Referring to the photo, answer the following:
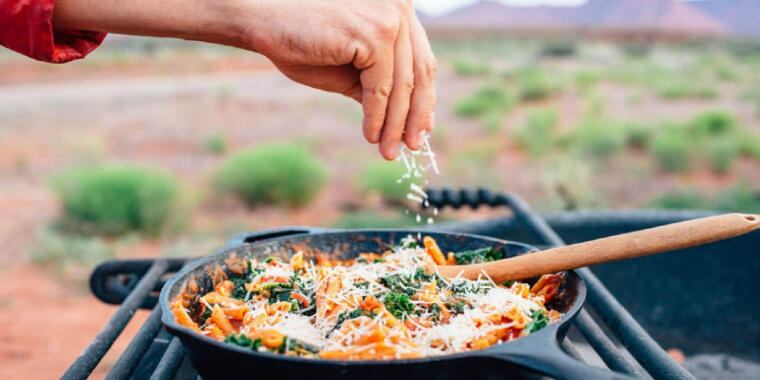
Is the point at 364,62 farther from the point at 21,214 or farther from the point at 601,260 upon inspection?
the point at 21,214

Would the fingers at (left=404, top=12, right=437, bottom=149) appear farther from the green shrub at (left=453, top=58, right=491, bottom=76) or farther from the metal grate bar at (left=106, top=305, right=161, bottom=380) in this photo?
the green shrub at (left=453, top=58, right=491, bottom=76)

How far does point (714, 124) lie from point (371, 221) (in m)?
9.86

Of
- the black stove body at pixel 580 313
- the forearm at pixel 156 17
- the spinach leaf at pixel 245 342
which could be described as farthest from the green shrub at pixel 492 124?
the spinach leaf at pixel 245 342

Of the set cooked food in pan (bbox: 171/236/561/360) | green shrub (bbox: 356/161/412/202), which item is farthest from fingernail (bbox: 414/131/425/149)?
green shrub (bbox: 356/161/412/202)

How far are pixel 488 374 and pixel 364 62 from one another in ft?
2.98

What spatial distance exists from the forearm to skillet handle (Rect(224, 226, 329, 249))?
80 cm

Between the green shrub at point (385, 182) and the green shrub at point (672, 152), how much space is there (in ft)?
16.7

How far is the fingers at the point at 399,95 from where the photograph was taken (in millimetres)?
1831

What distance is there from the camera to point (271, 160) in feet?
32.8

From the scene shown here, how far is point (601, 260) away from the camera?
5.55ft

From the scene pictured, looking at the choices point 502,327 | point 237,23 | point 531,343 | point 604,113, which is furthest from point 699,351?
point 604,113

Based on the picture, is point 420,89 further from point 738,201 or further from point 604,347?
point 738,201

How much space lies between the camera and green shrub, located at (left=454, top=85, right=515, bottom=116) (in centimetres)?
1794

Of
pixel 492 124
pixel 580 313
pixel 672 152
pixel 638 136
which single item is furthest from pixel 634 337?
pixel 492 124
